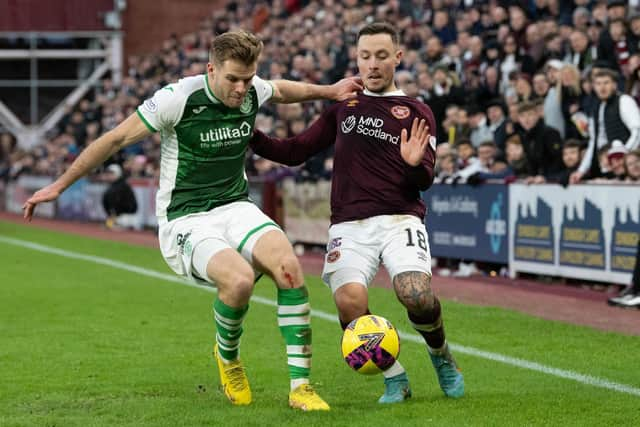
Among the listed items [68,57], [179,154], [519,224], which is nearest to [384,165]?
[179,154]

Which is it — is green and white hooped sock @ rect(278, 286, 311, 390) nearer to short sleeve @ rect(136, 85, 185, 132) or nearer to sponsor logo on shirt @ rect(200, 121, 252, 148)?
sponsor logo on shirt @ rect(200, 121, 252, 148)

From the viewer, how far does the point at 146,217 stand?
1041 inches

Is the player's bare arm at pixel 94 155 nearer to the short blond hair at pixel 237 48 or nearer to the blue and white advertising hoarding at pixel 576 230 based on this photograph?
the short blond hair at pixel 237 48

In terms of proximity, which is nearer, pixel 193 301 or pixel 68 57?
pixel 193 301

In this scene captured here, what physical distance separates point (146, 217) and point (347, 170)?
19640mm

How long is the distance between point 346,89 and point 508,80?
984 cm

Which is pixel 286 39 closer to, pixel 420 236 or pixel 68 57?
pixel 68 57

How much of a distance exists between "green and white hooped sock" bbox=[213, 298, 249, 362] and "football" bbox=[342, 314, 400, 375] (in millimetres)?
614

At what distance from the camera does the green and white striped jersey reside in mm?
6887

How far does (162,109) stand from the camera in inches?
269

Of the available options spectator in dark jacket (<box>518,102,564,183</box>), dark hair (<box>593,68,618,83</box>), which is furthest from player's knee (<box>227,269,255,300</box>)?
spectator in dark jacket (<box>518,102,564,183</box>)

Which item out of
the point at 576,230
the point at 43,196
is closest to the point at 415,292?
the point at 43,196

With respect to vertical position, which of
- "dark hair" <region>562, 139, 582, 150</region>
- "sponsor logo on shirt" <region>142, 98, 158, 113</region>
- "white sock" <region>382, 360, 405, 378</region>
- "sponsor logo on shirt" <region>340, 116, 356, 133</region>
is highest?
"dark hair" <region>562, 139, 582, 150</region>

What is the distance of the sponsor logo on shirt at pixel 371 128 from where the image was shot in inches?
279
